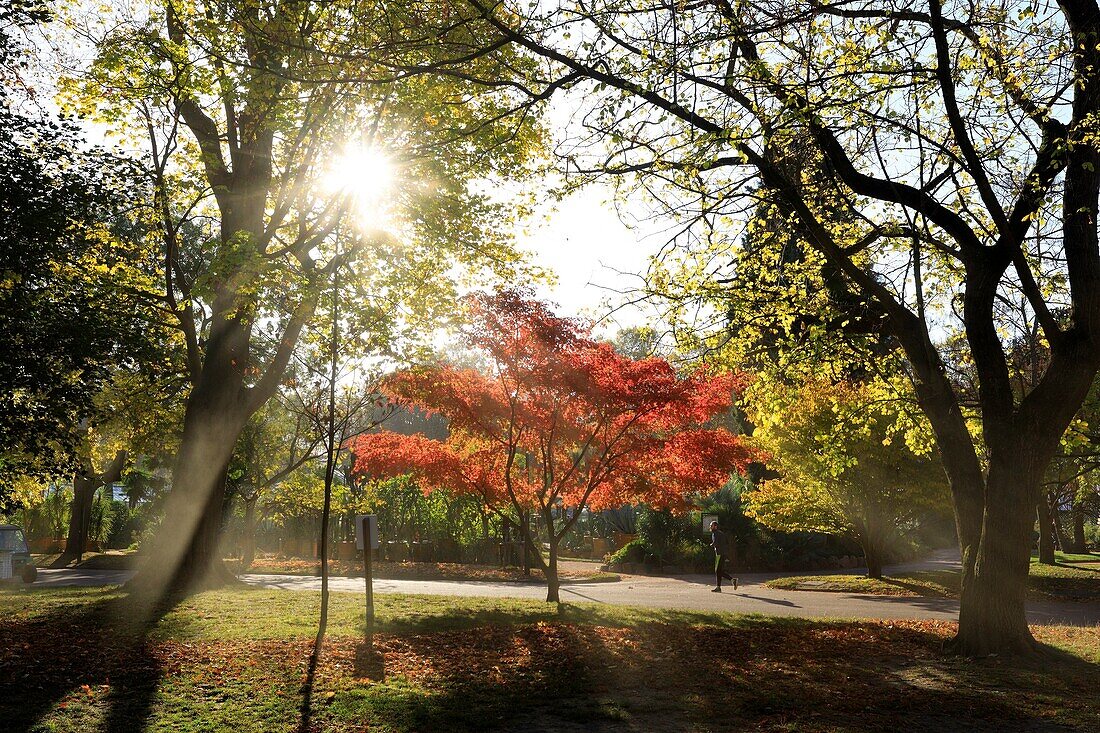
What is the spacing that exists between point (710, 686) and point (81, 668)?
237 inches

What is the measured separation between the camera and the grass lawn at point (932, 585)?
17.8 metres

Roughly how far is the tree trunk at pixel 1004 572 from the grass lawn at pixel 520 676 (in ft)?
0.97

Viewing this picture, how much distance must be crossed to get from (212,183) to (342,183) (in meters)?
3.02

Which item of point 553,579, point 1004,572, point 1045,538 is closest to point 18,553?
point 553,579

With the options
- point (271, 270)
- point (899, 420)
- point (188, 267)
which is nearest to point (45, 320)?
point (271, 270)

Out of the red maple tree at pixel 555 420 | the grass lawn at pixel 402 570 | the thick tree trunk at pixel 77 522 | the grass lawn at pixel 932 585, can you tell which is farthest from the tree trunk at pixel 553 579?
the thick tree trunk at pixel 77 522

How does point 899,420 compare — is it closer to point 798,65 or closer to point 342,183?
point 798,65

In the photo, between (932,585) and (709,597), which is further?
(932,585)

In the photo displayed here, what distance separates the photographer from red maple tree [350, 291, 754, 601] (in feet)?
42.1

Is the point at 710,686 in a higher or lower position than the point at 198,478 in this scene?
lower

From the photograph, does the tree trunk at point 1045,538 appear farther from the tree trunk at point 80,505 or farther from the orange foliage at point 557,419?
the tree trunk at point 80,505

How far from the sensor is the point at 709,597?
16.7m

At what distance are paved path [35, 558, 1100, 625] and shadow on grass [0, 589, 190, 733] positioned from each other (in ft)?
23.0

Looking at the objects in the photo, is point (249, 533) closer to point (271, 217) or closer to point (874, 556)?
point (271, 217)
